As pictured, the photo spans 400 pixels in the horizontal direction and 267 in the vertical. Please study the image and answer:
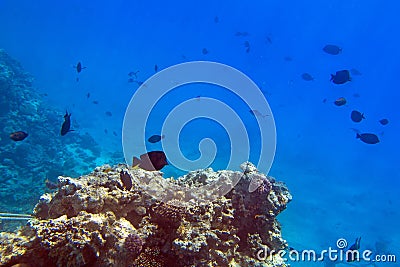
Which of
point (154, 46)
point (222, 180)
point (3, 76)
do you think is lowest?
point (222, 180)

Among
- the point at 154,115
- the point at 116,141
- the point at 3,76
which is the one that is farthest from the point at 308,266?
the point at 154,115

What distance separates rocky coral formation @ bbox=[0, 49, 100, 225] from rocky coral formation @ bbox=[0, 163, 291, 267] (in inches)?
317

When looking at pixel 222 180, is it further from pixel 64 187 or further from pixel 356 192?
pixel 356 192

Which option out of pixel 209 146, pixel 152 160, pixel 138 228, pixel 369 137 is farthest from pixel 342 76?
pixel 209 146

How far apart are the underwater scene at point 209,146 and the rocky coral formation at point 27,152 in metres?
0.08

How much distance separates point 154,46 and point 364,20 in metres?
68.9

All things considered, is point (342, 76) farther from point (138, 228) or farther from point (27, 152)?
point (27, 152)

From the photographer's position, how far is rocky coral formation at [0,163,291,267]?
8.45ft

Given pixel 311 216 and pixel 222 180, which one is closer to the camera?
pixel 222 180

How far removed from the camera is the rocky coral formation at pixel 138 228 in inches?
101

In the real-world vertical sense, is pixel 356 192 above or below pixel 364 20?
below

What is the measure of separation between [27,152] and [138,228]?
44.1 feet

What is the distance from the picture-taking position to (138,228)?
3121 millimetres

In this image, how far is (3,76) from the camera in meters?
16.4
